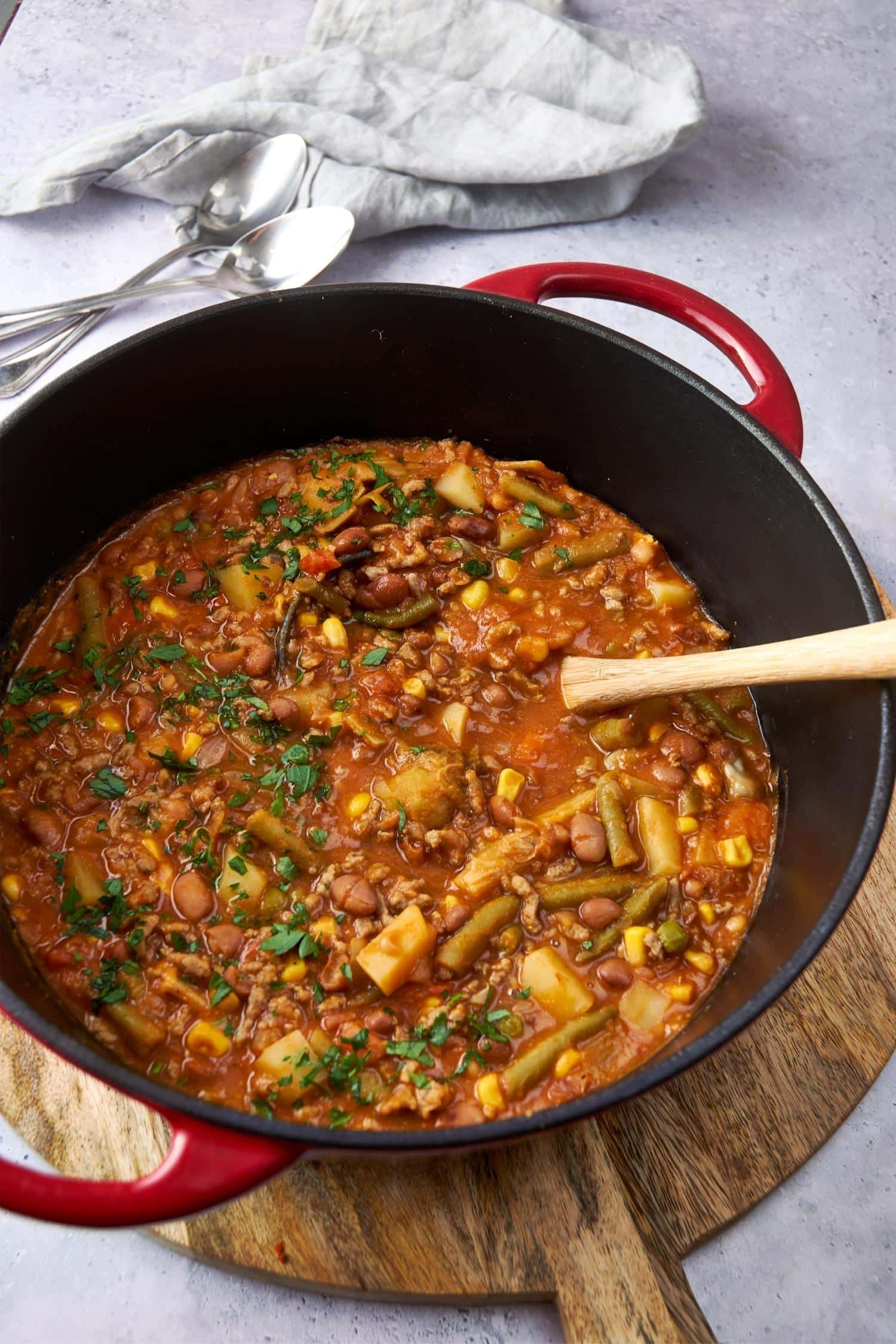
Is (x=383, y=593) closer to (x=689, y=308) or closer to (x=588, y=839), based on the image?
(x=588, y=839)

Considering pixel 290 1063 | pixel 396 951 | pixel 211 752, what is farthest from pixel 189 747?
pixel 290 1063

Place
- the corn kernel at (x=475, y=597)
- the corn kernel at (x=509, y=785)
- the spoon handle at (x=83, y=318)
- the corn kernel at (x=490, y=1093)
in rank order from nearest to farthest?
the corn kernel at (x=490, y=1093)
the corn kernel at (x=509, y=785)
the corn kernel at (x=475, y=597)
the spoon handle at (x=83, y=318)

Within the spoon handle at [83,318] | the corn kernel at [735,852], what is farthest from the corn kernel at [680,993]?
the spoon handle at [83,318]

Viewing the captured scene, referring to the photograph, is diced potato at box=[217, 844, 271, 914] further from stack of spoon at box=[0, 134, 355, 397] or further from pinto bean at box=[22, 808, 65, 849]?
stack of spoon at box=[0, 134, 355, 397]

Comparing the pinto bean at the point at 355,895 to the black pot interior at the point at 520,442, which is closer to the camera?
the pinto bean at the point at 355,895

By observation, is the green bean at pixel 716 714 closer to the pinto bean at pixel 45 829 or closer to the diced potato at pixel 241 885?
the diced potato at pixel 241 885

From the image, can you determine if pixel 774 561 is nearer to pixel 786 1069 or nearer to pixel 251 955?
pixel 786 1069
